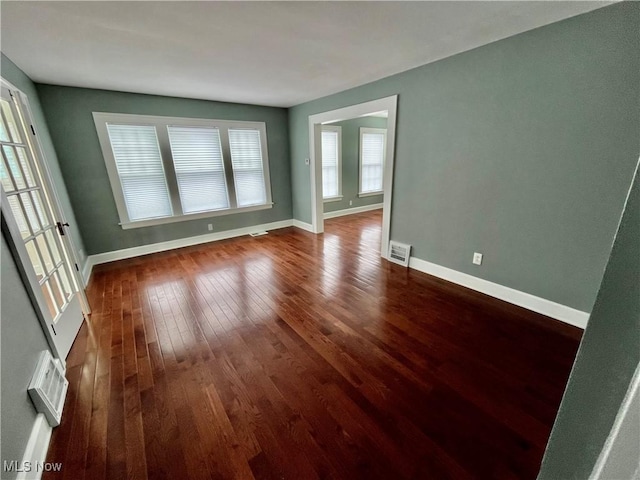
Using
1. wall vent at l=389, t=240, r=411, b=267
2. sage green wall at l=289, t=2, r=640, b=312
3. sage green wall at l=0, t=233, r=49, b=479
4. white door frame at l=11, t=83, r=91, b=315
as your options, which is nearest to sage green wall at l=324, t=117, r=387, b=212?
sage green wall at l=289, t=2, r=640, b=312

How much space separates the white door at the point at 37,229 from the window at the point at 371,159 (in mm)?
5570

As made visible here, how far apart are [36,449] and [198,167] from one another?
3.96 meters

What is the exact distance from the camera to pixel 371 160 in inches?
259

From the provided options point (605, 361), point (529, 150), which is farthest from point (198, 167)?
point (605, 361)

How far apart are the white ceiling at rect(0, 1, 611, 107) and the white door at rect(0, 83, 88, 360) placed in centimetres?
66

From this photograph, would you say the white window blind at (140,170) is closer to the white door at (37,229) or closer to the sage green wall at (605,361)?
the white door at (37,229)

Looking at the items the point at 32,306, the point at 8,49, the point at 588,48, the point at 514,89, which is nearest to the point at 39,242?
the point at 32,306

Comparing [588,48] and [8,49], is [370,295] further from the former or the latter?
[8,49]

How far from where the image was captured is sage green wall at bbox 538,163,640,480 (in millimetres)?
435

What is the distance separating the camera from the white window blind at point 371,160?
20.8 ft

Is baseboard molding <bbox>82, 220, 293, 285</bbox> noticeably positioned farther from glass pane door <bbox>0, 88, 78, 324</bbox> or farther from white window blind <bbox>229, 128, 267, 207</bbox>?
glass pane door <bbox>0, 88, 78, 324</bbox>

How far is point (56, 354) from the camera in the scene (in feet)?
5.81

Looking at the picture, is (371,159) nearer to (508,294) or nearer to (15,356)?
(508,294)

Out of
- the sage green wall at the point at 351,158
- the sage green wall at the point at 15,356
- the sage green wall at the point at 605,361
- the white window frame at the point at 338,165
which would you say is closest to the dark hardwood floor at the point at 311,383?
the sage green wall at the point at 15,356
